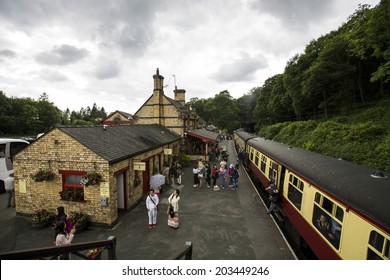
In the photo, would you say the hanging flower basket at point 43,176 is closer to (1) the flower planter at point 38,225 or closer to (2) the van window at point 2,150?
(1) the flower planter at point 38,225

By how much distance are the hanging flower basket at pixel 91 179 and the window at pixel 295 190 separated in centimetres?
772

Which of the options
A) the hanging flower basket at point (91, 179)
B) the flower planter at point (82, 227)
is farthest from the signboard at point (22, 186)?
the flower planter at point (82, 227)

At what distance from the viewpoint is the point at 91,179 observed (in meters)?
7.46

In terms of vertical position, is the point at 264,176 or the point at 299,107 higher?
the point at 299,107

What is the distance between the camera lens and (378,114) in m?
16.1

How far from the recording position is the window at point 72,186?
7.98 metres

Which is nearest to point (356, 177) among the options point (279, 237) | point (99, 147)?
point (279, 237)

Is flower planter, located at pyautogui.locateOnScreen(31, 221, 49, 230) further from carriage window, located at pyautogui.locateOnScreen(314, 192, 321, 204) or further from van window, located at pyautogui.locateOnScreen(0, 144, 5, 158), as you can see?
carriage window, located at pyautogui.locateOnScreen(314, 192, 321, 204)

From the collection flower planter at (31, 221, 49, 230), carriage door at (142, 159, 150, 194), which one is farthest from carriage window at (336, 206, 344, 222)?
flower planter at (31, 221, 49, 230)

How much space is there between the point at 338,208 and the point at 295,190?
8.53 ft

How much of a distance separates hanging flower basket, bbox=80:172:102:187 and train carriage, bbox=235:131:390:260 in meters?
7.75

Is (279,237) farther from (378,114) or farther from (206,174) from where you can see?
(378,114)
